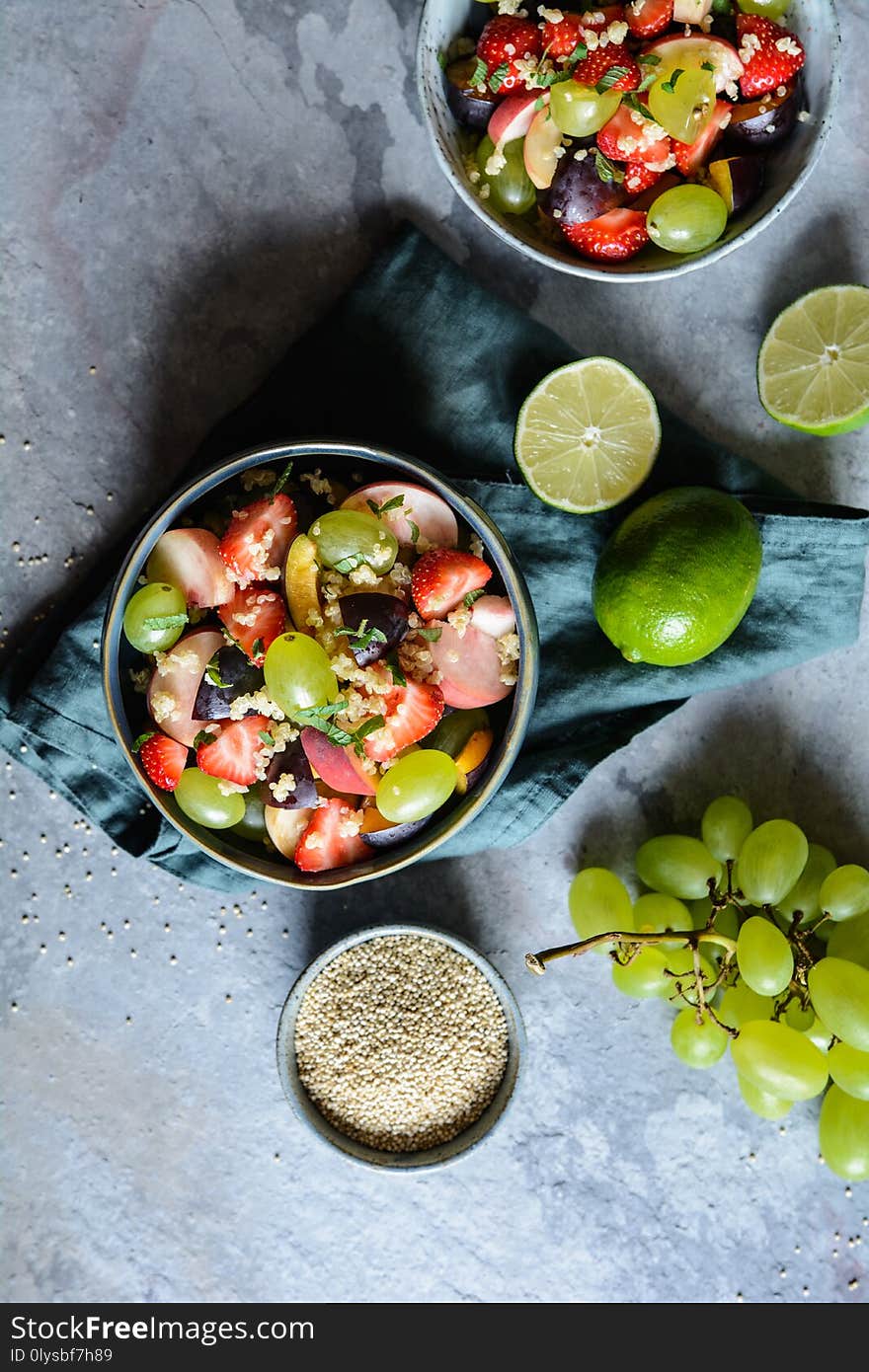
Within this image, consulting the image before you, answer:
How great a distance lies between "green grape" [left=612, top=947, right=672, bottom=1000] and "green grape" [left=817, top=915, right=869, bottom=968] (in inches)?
9.2

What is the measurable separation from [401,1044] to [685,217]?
1.20 m

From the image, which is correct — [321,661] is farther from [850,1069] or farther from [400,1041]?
[850,1069]

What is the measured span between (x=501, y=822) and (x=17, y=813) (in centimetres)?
76

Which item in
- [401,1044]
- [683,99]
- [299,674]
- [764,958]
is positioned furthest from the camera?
[401,1044]

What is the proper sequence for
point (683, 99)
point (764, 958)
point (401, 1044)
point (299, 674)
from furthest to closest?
point (401, 1044) → point (764, 958) → point (683, 99) → point (299, 674)

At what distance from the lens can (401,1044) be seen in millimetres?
1563

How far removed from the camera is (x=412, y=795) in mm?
1167

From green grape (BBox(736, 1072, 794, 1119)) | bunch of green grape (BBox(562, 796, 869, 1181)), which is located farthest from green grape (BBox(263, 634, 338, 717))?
green grape (BBox(736, 1072, 794, 1119))

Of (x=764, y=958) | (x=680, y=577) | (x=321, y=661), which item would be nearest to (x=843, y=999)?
(x=764, y=958)

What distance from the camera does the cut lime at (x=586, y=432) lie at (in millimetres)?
1388

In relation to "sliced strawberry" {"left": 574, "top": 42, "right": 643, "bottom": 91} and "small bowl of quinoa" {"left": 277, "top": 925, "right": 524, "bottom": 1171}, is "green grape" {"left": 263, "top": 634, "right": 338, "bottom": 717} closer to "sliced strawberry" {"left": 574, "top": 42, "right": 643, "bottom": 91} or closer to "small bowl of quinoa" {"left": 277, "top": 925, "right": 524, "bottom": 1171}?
"small bowl of quinoa" {"left": 277, "top": 925, "right": 524, "bottom": 1171}

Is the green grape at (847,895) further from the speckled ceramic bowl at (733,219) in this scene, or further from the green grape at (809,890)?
the speckled ceramic bowl at (733,219)

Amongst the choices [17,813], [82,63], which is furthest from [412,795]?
[82,63]

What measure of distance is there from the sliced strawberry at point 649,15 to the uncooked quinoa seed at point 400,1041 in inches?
49.5
